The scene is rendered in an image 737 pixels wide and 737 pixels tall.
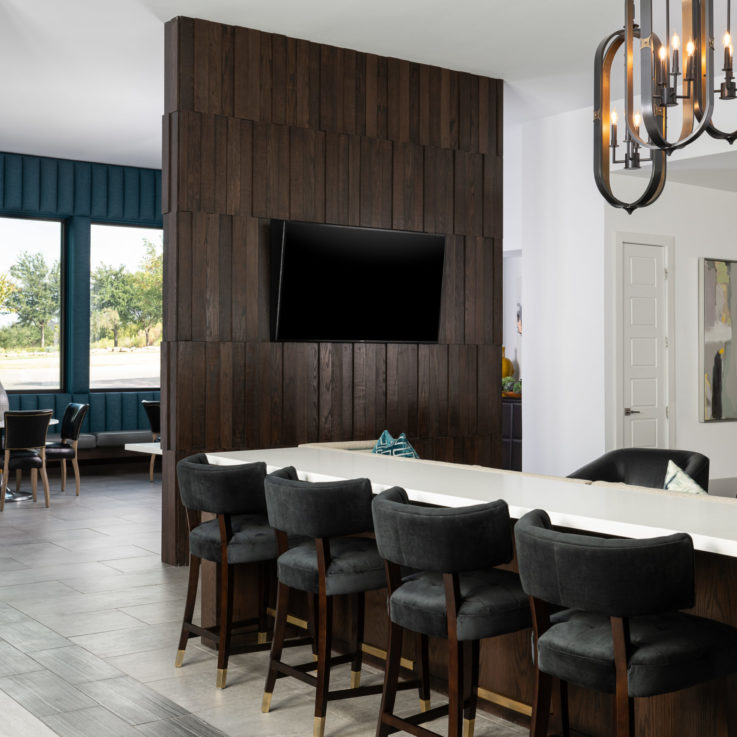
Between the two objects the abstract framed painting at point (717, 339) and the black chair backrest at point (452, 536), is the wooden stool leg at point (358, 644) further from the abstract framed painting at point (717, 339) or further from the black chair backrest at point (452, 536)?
the abstract framed painting at point (717, 339)

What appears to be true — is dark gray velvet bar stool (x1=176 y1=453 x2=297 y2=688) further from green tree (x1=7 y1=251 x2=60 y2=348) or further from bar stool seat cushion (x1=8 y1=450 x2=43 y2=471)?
green tree (x1=7 y1=251 x2=60 y2=348)

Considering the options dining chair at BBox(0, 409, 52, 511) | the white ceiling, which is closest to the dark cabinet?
the white ceiling

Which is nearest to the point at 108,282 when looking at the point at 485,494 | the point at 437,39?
the point at 437,39

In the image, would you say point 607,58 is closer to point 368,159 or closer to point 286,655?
point 286,655

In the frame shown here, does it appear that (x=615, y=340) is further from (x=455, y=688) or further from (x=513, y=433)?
(x=455, y=688)

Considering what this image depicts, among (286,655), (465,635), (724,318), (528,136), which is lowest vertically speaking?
(286,655)

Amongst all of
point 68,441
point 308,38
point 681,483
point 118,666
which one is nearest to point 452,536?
point 681,483

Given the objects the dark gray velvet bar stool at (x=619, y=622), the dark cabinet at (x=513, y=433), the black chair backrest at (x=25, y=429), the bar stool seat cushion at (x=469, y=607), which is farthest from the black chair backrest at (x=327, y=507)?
the dark cabinet at (x=513, y=433)

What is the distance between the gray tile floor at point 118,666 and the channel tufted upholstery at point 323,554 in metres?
0.18

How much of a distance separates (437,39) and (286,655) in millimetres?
4551

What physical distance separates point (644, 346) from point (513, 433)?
2.22 metres

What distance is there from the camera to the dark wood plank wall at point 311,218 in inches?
258

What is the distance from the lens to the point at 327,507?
3.53 metres

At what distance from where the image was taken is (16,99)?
893cm
